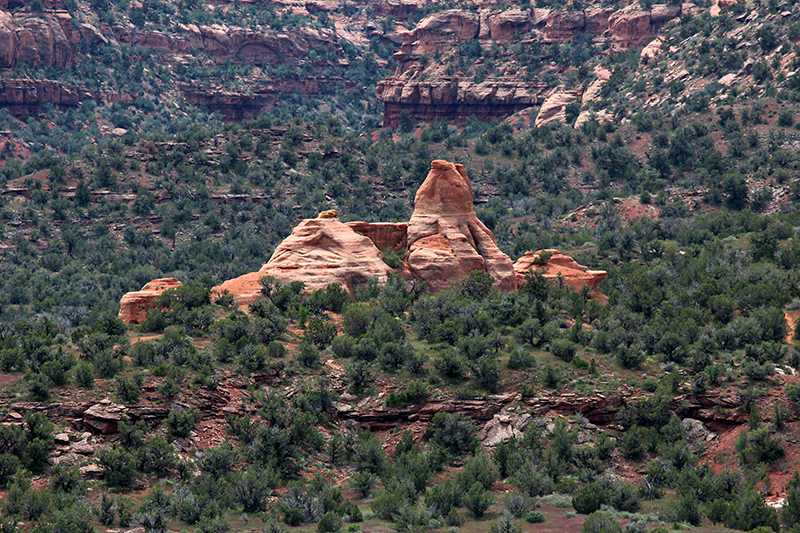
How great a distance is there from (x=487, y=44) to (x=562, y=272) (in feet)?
375

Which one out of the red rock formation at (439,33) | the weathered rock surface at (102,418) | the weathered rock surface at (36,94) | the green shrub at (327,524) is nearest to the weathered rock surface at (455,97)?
the red rock formation at (439,33)

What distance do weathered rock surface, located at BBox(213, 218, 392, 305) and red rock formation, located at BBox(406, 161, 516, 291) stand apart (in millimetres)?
2390

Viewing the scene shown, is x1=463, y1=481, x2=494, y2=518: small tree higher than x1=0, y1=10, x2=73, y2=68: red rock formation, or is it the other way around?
x1=0, y1=10, x2=73, y2=68: red rock formation

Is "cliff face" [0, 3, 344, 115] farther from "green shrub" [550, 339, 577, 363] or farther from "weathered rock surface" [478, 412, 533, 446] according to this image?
"weathered rock surface" [478, 412, 533, 446]

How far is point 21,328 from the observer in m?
54.4

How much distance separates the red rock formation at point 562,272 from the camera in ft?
203

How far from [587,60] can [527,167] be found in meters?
45.6

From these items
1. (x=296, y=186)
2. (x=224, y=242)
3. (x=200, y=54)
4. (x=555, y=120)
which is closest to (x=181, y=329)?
(x=224, y=242)

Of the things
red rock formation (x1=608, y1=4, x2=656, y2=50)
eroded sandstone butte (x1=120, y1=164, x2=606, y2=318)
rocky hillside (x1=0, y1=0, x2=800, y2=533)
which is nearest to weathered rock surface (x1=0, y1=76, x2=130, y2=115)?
rocky hillside (x1=0, y1=0, x2=800, y2=533)

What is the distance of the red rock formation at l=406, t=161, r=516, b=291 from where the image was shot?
57125 mm

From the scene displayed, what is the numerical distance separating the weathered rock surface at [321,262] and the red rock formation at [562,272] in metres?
10.2

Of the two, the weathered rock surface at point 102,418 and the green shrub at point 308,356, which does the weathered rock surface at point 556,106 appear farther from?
the weathered rock surface at point 102,418

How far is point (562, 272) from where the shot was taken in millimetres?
62500

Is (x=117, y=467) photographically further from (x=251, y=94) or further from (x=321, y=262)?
(x=251, y=94)
